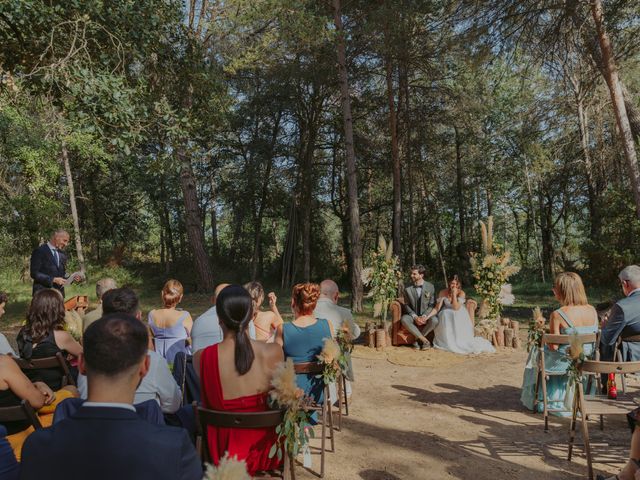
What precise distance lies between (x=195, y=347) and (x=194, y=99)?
15.6 ft

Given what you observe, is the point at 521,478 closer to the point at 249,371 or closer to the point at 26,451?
the point at 249,371

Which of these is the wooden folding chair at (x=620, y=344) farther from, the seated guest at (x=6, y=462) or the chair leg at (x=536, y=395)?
the seated guest at (x=6, y=462)

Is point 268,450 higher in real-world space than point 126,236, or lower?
lower

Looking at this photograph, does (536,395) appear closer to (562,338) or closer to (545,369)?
(545,369)

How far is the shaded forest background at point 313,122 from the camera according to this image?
6137mm

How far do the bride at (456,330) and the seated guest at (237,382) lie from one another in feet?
20.3

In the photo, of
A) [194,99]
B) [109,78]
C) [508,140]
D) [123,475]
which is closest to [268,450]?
[123,475]

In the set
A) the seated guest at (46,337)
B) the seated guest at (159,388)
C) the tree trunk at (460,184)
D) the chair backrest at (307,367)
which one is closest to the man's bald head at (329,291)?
the chair backrest at (307,367)

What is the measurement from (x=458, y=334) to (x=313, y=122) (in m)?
14.1

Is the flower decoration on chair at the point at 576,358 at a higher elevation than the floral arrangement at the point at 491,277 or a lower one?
lower

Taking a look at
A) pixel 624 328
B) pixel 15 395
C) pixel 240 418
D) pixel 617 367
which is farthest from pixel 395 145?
pixel 15 395

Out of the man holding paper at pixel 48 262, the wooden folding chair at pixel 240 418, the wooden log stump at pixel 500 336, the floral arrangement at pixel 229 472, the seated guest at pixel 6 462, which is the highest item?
the man holding paper at pixel 48 262

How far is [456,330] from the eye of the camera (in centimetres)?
833

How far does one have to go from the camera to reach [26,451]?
1.37 m
